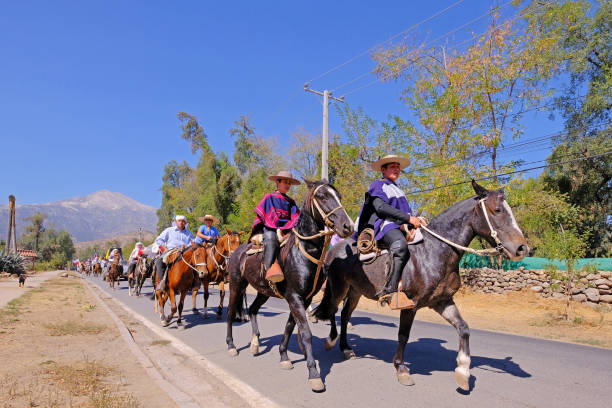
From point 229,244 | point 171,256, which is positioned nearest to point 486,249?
point 229,244

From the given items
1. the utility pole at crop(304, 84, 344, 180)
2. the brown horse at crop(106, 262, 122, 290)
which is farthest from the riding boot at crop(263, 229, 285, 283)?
the brown horse at crop(106, 262, 122, 290)

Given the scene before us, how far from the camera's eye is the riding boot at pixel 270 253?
5656 millimetres

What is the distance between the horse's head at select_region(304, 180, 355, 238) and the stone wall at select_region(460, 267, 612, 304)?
33.7 ft

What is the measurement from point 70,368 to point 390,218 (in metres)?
5.04

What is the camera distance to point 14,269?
3275cm

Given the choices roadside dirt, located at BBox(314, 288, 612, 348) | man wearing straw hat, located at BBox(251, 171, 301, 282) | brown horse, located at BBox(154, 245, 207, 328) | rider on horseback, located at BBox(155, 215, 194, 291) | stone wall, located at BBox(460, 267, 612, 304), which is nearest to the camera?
man wearing straw hat, located at BBox(251, 171, 301, 282)

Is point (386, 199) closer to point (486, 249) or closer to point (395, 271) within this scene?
point (395, 271)

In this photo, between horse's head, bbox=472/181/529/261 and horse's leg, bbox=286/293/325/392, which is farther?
horse's leg, bbox=286/293/325/392

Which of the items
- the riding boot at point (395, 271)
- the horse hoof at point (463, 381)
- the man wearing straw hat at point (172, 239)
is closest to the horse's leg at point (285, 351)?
the riding boot at point (395, 271)

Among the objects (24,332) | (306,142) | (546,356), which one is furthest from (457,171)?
(306,142)

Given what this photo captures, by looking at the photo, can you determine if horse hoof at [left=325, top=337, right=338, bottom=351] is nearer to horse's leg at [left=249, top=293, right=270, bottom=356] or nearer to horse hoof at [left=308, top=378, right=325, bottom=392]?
horse's leg at [left=249, top=293, right=270, bottom=356]

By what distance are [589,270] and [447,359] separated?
36.7 ft

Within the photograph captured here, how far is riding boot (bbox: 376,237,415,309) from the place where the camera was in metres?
5.01

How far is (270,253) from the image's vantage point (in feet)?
19.3
